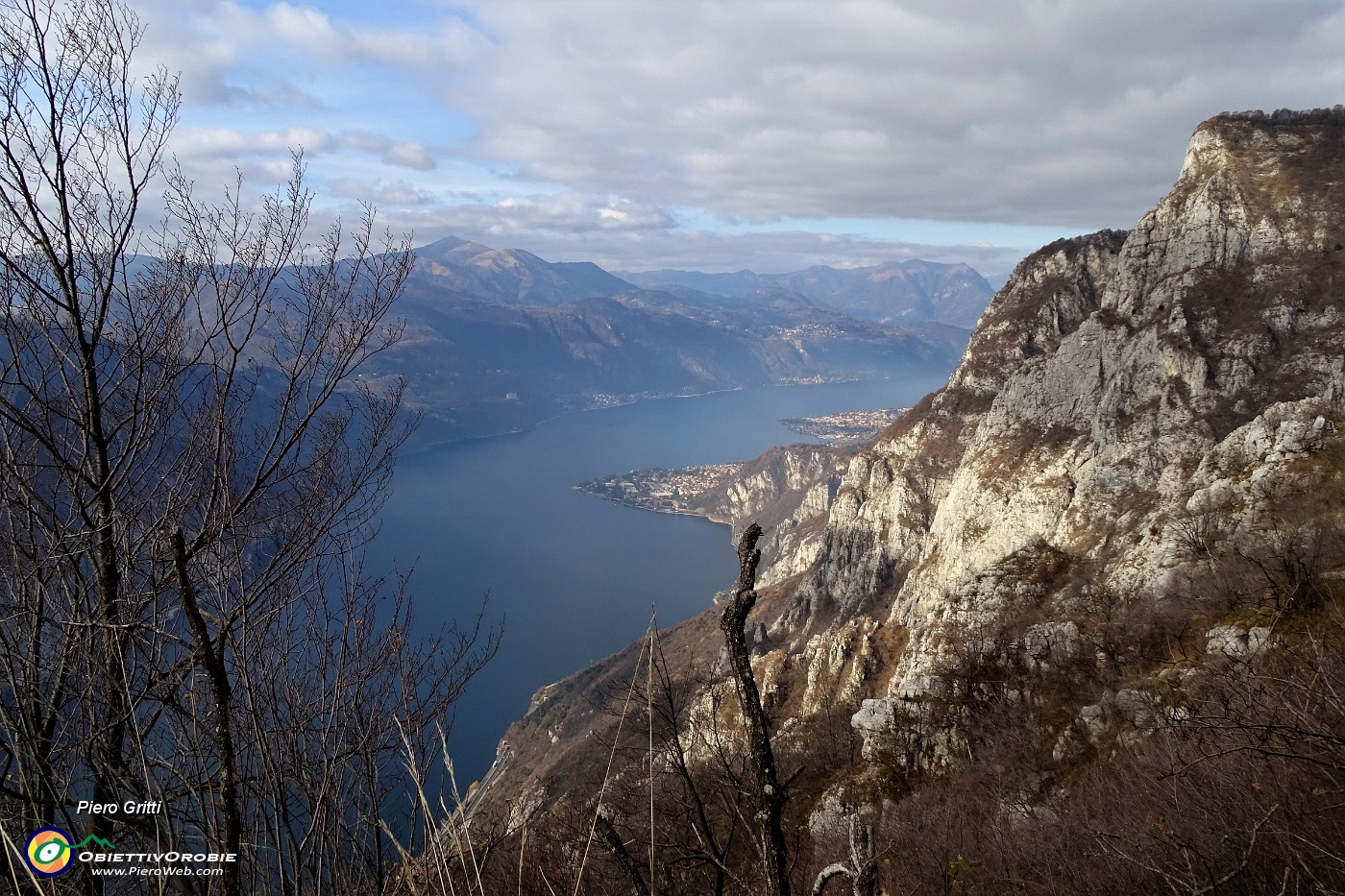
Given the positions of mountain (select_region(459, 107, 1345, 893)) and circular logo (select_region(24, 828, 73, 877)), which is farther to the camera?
mountain (select_region(459, 107, 1345, 893))

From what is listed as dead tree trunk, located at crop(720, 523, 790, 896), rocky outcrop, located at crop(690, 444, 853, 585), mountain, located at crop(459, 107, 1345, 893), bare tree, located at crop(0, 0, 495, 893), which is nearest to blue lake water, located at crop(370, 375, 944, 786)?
rocky outcrop, located at crop(690, 444, 853, 585)

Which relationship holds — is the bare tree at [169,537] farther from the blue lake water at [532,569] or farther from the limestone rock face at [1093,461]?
the blue lake water at [532,569]

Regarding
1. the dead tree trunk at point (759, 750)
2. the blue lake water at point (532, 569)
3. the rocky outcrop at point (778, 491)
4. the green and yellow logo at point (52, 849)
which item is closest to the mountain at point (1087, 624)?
the dead tree trunk at point (759, 750)

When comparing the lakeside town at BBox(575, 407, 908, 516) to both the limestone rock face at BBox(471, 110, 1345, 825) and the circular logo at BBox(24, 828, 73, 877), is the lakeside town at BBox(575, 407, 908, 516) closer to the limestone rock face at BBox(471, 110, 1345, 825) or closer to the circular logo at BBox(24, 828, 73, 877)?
the limestone rock face at BBox(471, 110, 1345, 825)

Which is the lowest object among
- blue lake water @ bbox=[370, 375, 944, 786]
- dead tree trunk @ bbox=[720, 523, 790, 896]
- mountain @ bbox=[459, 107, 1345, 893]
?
blue lake water @ bbox=[370, 375, 944, 786]

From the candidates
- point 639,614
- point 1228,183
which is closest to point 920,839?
point 1228,183
